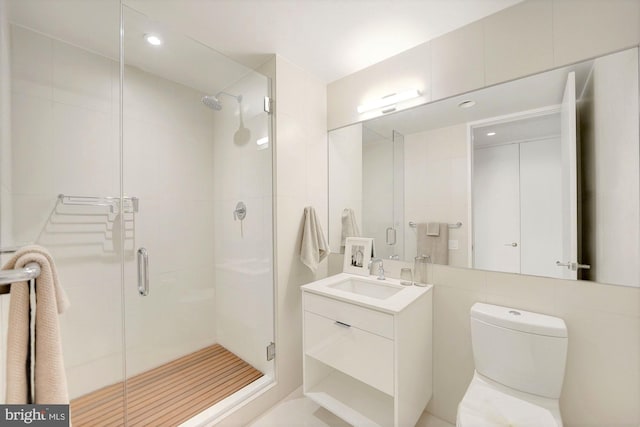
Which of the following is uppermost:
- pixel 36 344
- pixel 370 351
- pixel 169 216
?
pixel 169 216

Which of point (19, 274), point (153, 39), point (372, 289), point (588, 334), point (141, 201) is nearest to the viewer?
point (19, 274)

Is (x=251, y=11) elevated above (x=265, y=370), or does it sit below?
above

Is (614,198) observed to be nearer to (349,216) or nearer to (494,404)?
(494,404)

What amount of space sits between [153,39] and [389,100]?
1488 mm

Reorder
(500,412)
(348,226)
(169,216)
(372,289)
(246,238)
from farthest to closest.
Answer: (348,226) < (246,238) < (372,289) < (169,216) < (500,412)

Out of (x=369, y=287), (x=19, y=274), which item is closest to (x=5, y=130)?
(x=19, y=274)

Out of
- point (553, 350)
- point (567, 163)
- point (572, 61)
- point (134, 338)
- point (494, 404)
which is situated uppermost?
point (572, 61)

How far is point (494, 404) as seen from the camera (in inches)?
43.5

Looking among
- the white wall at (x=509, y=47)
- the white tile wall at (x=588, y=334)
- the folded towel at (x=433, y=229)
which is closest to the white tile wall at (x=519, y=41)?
the white wall at (x=509, y=47)

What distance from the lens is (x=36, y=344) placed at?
563 millimetres

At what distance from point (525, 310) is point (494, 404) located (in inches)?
19.4

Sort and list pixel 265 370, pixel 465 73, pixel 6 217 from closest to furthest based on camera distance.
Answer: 1. pixel 6 217
2. pixel 465 73
3. pixel 265 370

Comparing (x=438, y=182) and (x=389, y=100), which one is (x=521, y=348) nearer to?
(x=438, y=182)

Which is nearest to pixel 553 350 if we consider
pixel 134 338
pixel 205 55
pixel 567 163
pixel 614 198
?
pixel 614 198
